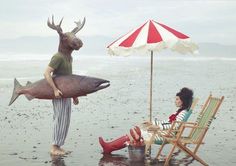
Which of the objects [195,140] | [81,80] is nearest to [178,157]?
[195,140]

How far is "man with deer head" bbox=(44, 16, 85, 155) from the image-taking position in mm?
8367

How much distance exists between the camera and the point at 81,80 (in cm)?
832

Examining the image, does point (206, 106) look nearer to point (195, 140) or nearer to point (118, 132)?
point (195, 140)

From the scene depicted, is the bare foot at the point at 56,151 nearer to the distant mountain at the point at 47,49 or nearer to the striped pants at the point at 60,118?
the striped pants at the point at 60,118

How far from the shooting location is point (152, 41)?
8.14m

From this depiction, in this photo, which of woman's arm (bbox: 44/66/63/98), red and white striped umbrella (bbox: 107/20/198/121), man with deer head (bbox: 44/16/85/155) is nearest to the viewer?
red and white striped umbrella (bbox: 107/20/198/121)

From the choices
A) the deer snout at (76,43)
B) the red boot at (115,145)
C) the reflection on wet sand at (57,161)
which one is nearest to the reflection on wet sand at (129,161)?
the red boot at (115,145)

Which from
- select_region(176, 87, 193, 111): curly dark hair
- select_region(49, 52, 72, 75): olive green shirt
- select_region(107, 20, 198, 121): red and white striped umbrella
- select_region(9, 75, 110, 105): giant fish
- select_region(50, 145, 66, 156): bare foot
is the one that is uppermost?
select_region(107, 20, 198, 121): red and white striped umbrella

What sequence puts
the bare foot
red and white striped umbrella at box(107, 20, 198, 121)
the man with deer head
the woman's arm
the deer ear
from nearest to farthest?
red and white striped umbrella at box(107, 20, 198, 121), the woman's arm, the man with deer head, the deer ear, the bare foot

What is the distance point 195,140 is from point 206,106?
0.65 metres

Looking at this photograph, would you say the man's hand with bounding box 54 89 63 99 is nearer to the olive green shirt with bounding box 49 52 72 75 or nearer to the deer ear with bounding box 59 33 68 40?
the olive green shirt with bounding box 49 52 72 75

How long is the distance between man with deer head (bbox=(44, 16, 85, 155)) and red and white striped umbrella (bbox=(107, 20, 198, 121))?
2.42 ft

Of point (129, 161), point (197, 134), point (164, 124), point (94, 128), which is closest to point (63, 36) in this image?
point (164, 124)

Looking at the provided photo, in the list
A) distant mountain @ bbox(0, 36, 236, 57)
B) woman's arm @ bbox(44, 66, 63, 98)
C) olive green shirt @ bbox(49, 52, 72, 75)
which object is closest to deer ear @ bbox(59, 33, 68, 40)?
olive green shirt @ bbox(49, 52, 72, 75)
